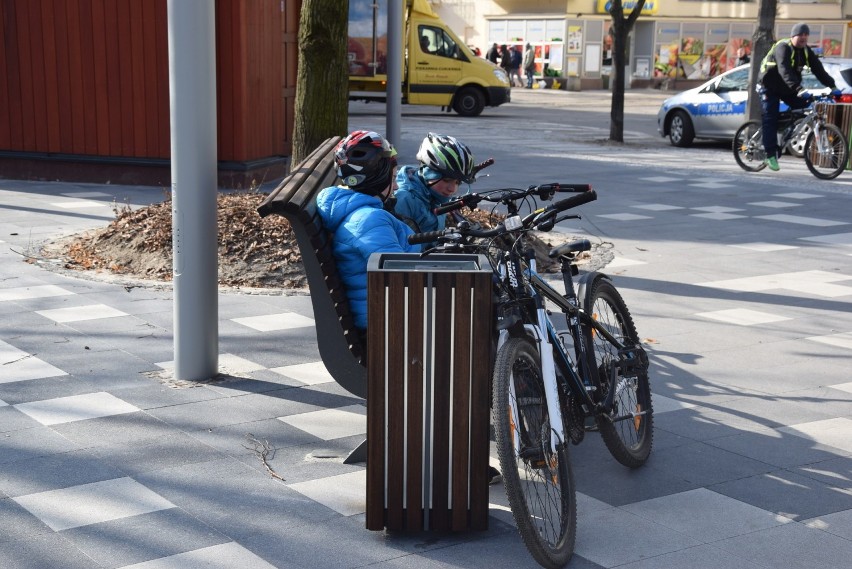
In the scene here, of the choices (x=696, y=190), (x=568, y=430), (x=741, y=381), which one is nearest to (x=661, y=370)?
(x=741, y=381)

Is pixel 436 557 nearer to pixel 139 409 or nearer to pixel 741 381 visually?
pixel 139 409

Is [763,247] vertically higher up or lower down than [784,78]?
lower down

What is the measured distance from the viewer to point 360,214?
4609mm

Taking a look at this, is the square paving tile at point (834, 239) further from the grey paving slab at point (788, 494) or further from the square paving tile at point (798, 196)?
the grey paving slab at point (788, 494)

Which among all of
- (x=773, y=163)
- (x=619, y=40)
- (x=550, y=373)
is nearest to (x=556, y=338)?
(x=550, y=373)

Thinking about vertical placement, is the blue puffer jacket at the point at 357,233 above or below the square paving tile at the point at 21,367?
above

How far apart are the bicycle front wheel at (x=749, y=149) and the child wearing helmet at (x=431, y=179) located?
34.9 ft

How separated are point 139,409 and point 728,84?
51.6ft

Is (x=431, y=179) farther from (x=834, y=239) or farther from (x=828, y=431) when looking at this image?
(x=834, y=239)

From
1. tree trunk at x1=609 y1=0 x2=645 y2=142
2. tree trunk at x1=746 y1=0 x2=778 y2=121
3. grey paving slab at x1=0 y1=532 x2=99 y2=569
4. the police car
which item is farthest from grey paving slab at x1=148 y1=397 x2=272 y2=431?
the police car

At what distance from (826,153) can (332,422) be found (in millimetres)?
11163

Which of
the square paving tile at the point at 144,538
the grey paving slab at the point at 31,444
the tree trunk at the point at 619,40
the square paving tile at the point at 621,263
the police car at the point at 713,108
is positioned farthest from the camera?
the police car at the point at 713,108

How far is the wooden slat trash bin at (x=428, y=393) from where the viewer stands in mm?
3900

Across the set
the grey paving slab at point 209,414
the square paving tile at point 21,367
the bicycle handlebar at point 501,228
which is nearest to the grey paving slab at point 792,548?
the bicycle handlebar at point 501,228
